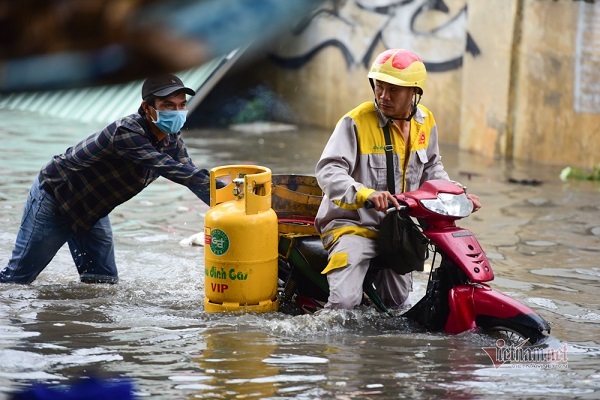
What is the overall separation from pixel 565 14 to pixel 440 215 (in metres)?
7.93

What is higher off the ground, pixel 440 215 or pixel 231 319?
pixel 440 215

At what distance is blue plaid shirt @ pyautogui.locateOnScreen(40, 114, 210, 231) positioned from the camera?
17.9 ft

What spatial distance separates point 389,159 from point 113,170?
1677mm

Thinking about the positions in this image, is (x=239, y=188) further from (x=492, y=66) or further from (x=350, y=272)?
(x=492, y=66)

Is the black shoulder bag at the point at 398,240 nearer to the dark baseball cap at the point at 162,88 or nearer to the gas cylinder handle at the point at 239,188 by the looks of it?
the gas cylinder handle at the point at 239,188

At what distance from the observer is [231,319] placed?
17.1 feet

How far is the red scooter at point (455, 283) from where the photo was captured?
15.0ft

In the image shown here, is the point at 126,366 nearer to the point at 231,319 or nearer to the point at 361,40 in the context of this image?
the point at 231,319

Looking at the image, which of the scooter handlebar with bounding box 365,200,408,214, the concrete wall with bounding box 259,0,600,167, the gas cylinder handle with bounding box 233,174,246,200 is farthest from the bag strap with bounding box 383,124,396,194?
the concrete wall with bounding box 259,0,600,167

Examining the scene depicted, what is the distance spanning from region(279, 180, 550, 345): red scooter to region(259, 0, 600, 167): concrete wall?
570cm

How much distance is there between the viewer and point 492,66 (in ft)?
42.1

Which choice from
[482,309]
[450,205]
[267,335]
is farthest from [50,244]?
[482,309]

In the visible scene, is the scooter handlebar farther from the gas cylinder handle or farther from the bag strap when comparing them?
the gas cylinder handle

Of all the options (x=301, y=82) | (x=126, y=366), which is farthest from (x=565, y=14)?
(x=126, y=366)
